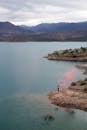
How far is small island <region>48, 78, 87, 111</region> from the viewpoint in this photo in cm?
4834

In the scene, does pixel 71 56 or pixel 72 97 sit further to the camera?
pixel 71 56

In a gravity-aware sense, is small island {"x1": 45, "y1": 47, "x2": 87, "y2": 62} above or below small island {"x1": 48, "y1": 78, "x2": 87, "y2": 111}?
below

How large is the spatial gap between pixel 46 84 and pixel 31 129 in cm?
2998

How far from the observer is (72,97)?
51.5 meters

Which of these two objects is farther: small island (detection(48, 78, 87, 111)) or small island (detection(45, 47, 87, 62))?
small island (detection(45, 47, 87, 62))

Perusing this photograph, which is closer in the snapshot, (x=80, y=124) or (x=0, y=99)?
(x=80, y=124)

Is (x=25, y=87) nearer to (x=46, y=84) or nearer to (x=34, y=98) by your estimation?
(x=46, y=84)

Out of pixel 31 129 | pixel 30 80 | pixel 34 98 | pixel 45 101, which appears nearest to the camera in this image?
pixel 31 129

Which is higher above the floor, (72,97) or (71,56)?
(72,97)

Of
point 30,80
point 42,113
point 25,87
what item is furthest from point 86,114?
point 30,80

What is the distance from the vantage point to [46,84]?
228ft

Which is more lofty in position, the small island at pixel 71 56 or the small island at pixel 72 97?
the small island at pixel 72 97

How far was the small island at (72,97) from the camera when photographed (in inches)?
1903

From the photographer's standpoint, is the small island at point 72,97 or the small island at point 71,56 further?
the small island at point 71,56
